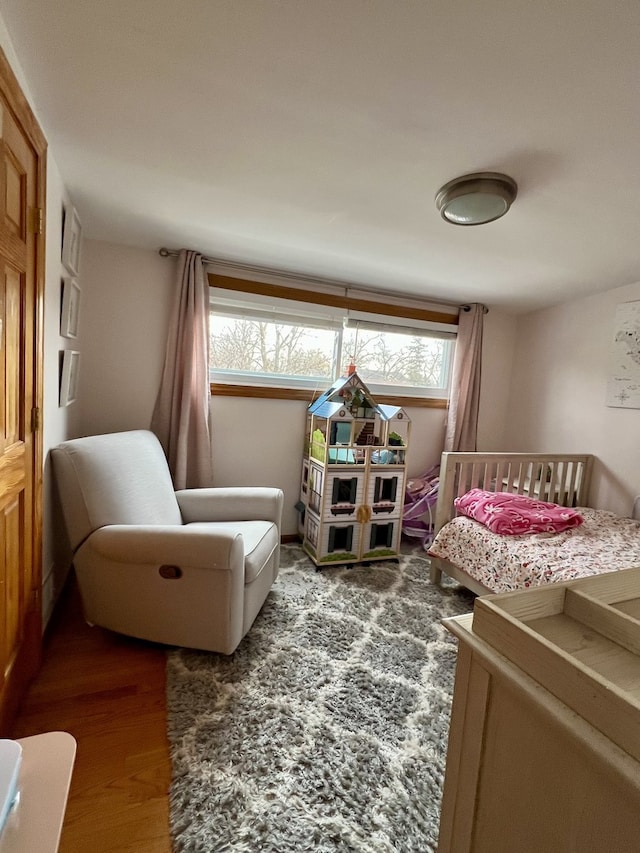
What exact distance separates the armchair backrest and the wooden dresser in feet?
5.18

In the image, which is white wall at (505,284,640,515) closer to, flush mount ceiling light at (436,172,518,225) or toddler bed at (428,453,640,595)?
toddler bed at (428,453,640,595)

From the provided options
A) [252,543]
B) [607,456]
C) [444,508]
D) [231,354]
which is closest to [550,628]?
[252,543]

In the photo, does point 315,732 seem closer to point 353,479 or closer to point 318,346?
point 353,479

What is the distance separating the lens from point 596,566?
6.05ft

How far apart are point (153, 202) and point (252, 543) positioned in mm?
1736

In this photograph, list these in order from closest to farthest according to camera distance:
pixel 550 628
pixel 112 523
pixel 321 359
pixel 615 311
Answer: pixel 550 628 → pixel 112 523 → pixel 615 311 → pixel 321 359

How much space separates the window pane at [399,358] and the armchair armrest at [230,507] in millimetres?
1437

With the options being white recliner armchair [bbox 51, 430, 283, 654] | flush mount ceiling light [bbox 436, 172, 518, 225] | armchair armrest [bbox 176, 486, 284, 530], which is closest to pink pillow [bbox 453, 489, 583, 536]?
armchair armrest [bbox 176, 486, 284, 530]

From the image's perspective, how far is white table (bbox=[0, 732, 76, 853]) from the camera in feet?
2.24

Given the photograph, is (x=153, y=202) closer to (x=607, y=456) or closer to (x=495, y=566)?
(x=495, y=566)

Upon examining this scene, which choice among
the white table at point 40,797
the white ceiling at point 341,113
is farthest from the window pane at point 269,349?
the white table at point 40,797

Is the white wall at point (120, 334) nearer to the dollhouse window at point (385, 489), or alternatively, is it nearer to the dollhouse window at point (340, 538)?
A: the dollhouse window at point (340, 538)

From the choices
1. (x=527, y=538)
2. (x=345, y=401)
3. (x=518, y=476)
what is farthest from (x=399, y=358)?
(x=527, y=538)

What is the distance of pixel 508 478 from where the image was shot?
2826 mm
